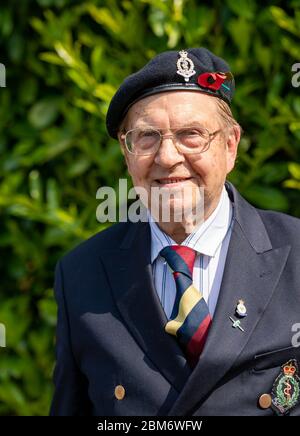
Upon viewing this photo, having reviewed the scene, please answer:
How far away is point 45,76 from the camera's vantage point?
12.0 ft

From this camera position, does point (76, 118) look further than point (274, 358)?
Yes

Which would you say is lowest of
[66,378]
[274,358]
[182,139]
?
[66,378]

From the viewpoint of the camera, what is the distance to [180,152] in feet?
7.43

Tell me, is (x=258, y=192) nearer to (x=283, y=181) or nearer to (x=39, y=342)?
(x=283, y=181)

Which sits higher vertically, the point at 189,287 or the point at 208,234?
the point at 208,234

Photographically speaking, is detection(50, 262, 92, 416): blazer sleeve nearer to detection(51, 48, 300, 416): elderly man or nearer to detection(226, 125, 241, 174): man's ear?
detection(51, 48, 300, 416): elderly man

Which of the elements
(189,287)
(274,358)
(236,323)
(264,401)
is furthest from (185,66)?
(264,401)

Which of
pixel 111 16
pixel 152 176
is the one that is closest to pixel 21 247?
pixel 111 16

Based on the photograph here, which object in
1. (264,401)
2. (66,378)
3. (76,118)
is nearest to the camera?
(264,401)

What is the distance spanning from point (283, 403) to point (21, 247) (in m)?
1.75

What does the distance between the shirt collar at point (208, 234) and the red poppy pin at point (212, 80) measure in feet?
1.04

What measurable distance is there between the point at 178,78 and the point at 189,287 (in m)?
0.57

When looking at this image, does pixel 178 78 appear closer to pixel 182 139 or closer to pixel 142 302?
pixel 182 139

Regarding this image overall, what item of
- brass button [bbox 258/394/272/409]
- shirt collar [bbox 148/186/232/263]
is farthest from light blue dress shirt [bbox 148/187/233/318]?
brass button [bbox 258/394/272/409]
